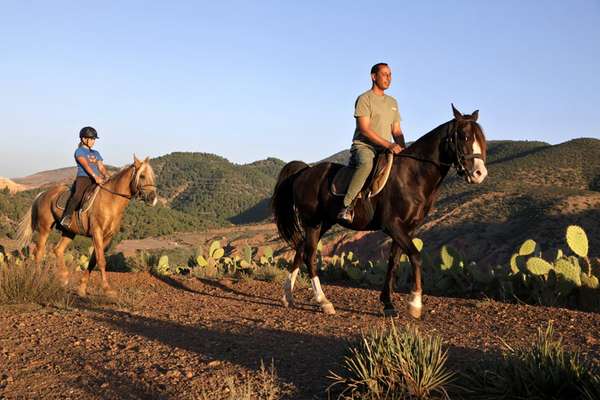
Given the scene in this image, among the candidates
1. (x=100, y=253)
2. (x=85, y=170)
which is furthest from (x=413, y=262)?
(x=85, y=170)

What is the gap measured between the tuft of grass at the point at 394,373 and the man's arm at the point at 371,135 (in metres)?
3.66

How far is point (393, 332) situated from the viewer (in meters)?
4.61

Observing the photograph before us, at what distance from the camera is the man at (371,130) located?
771 cm

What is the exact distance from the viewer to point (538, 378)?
12.9 feet

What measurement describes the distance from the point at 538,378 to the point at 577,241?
6300 millimetres

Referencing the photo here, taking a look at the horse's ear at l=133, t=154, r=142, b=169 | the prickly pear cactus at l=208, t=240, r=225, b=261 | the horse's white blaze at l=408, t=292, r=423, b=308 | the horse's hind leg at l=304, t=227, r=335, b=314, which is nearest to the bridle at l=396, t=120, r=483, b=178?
the horse's white blaze at l=408, t=292, r=423, b=308

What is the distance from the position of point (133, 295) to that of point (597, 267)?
288 inches

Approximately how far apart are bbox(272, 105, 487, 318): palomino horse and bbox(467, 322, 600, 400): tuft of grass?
294cm

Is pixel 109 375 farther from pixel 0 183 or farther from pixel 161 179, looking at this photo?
pixel 161 179

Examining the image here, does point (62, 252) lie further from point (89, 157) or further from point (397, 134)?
point (397, 134)

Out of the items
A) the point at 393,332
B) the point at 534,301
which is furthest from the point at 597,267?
the point at 393,332

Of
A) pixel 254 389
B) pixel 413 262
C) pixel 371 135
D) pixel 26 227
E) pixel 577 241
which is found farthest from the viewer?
pixel 26 227

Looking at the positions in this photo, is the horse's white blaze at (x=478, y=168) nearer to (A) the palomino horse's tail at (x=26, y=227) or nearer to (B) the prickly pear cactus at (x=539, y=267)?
(B) the prickly pear cactus at (x=539, y=267)

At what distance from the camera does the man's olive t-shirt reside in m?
7.93
